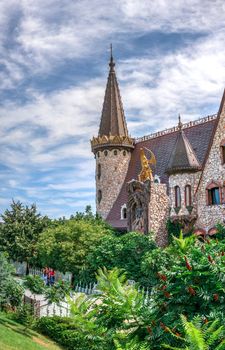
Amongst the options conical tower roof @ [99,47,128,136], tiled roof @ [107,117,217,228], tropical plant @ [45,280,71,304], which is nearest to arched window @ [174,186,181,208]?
tiled roof @ [107,117,217,228]

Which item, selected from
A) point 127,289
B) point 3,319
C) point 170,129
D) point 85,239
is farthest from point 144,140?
point 127,289

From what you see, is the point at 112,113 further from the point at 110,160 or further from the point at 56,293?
the point at 56,293

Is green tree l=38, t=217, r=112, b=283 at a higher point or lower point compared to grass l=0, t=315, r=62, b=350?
higher

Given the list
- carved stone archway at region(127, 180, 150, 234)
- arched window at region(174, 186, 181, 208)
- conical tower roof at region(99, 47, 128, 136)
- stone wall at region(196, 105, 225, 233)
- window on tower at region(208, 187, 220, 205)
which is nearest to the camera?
stone wall at region(196, 105, 225, 233)

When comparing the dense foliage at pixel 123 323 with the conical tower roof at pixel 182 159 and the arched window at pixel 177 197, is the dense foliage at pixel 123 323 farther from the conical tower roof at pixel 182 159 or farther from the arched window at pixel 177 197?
the arched window at pixel 177 197

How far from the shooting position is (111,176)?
3719 centimetres

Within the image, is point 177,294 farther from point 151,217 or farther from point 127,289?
point 151,217

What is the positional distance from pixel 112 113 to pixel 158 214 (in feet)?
46.1

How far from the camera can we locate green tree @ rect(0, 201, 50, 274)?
34.1 m

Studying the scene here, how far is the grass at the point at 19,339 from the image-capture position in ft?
49.7

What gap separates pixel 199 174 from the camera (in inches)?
1060

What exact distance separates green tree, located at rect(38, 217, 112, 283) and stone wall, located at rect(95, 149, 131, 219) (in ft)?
21.8

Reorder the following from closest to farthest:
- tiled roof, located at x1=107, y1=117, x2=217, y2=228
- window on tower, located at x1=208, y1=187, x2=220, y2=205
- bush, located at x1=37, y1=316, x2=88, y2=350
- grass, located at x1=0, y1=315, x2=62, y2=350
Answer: grass, located at x1=0, y1=315, x2=62, y2=350, bush, located at x1=37, y1=316, x2=88, y2=350, window on tower, located at x1=208, y1=187, x2=220, y2=205, tiled roof, located at x1=107, y1=117, x2=217, y2=228

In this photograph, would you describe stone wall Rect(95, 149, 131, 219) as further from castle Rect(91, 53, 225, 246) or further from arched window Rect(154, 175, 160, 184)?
arched window Rect(154, 175, 160, 184)
